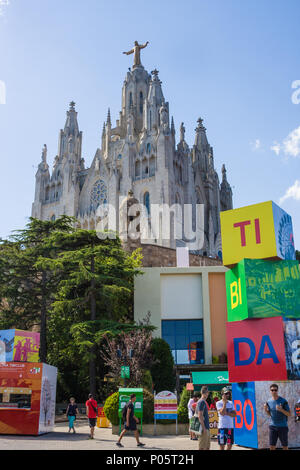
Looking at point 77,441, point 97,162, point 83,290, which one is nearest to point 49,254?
point 83,290

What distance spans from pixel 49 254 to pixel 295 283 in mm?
18790

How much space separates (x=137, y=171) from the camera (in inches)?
2352

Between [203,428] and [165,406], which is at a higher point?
[165,406]

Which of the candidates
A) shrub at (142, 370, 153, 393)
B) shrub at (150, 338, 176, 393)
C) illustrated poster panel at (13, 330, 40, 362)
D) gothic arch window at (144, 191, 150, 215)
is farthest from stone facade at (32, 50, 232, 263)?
illustrated poster panel at (13, 330, 40, 362)

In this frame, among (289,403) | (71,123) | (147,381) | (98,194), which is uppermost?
(71,123)

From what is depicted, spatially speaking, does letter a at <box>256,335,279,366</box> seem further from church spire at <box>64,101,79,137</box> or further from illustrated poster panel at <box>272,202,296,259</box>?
church spire at <box>64,101,79,137</box>

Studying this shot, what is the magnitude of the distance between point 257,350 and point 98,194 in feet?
176

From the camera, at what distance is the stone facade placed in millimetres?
57594

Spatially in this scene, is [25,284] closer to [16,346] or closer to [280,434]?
[16,346]

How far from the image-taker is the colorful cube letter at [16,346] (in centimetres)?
1606

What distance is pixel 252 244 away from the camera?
12.0m

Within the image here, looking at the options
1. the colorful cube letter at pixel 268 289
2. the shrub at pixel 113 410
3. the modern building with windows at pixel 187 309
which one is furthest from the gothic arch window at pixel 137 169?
the colorful cube letter at pixel 268 289

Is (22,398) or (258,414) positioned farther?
(22,398)

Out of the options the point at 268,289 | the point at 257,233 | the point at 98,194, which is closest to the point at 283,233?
the point at 257,233
